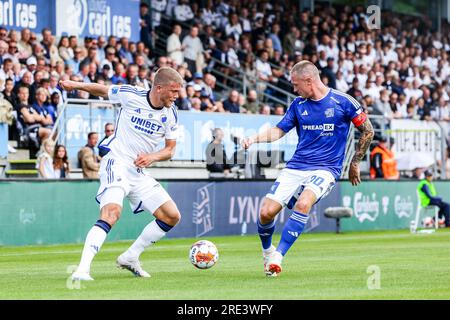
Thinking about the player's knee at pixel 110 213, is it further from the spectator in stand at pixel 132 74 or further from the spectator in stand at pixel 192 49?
the spectator in stand at pixel 192 49

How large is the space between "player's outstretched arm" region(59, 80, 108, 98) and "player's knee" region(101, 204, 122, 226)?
4.39 feet

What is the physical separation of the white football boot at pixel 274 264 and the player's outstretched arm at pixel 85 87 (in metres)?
2.76

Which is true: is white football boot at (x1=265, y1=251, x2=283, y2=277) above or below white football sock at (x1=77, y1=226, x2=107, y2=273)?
below

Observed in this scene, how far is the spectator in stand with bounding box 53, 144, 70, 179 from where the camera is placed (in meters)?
24.0

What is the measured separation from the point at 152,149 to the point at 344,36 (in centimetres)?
2711

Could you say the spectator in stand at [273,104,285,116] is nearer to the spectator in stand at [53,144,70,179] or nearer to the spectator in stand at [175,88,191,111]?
the spectator in stand at [175,88,191,111]

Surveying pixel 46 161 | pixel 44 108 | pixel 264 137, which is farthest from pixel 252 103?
pixel 264 137

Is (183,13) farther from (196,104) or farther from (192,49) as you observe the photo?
(196,104)

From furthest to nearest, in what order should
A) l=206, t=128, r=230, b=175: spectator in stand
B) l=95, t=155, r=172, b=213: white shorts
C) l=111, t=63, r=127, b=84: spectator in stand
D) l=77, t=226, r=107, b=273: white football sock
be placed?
l=206, t=128, r=230, b=175: spectator in stand
l=111, t=63, r=127, b=84: spectator in stand
l=95, t=155, r=172, b=213: white shorts
l=77, t=226, r=107, b=273: white football sock

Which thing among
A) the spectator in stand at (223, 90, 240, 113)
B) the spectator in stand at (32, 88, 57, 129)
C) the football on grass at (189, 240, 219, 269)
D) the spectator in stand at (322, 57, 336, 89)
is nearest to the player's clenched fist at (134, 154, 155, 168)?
the football on grass at (189, 240, 219, 269)

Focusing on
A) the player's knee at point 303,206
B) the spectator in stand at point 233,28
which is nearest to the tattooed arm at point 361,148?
the player's knee at point 303,206

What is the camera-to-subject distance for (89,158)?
966 inches
